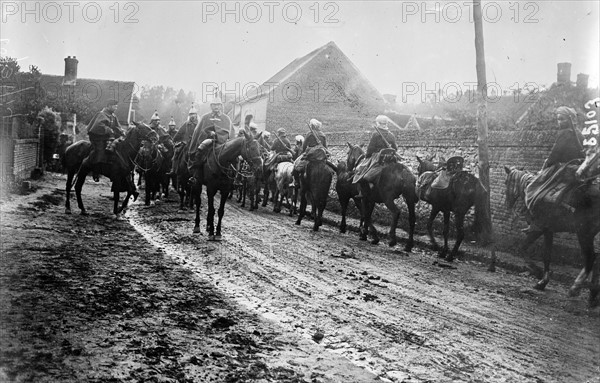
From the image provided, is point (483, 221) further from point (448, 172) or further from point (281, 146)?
point (281, 146)

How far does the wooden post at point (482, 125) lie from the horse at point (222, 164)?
5.15m

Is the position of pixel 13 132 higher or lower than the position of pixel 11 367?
higher

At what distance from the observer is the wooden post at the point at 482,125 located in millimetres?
11539

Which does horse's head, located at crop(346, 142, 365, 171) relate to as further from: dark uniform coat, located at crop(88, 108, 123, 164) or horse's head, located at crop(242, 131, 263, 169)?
dark uniform coat, located at crop(88, 108, 123, 164)

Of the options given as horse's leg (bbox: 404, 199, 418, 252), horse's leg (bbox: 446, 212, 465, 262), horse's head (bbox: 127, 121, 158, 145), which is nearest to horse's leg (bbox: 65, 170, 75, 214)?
horse's head (bbox: 127, 121, 158, 145)

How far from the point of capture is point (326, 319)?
5.78 meters

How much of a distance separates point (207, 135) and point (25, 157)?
1142cm

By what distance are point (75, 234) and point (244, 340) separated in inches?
233

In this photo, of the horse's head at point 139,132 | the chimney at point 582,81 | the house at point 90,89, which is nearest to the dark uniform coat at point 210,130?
the horse's head at point 139,132

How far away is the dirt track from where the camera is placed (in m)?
4.31

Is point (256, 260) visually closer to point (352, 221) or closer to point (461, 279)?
point (461, 279)

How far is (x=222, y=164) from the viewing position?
10695 mm

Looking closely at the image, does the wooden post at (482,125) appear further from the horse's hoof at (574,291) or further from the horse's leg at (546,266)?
the horse's hoof at (574,291)

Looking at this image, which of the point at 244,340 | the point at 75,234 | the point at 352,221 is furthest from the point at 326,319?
the point at 352,221
